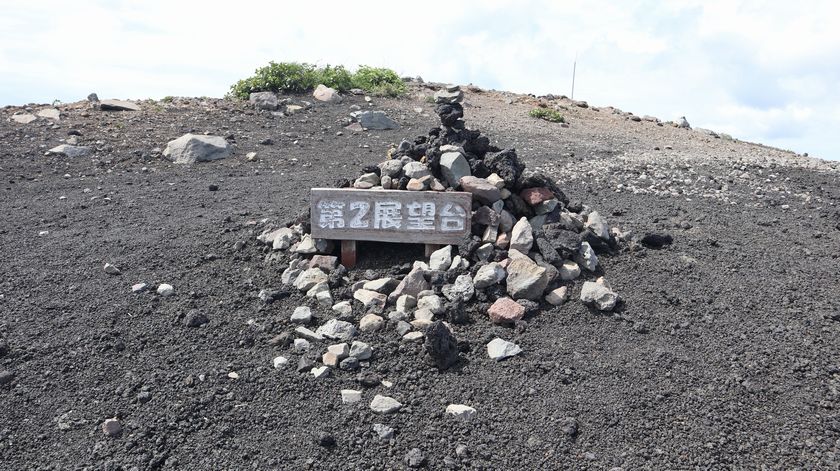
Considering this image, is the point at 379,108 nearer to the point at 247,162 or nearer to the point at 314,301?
the point at 247,162

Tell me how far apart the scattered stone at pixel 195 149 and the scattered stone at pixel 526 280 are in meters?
6.50

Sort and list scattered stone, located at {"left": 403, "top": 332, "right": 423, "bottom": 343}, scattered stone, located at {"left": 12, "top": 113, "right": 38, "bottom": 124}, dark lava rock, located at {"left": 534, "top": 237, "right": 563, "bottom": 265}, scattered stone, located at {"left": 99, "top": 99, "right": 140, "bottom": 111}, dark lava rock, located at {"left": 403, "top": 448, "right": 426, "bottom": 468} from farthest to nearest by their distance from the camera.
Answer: scattered stone, located at {"left": 99, "top": 99, "right": 140, "bottom": 111}
scattered stone, located at {"left": 12, "top": 113, "right": 38, "bottom": 124}
dark lava rock, located at {"left": 534, "top": 237, "right": 563, "bottom": 265}
scattered stone, located at {"left": 403, "top": 332, "right": 423, "bottom": 343}
dark lava rock, located at {"left": 403, "top": 448, "right": 426, "bottom": 468}

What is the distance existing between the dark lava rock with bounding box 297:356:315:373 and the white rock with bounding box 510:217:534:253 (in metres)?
1.89

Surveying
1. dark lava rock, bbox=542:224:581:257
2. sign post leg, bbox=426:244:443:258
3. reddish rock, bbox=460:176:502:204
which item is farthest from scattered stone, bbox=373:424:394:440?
reddish rock, bbox=460:176:502:204

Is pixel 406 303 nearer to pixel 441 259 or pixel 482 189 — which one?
pixel 441 259

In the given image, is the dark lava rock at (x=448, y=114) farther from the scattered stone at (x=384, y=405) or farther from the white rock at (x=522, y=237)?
the scattered stone at (x=384, y=405)

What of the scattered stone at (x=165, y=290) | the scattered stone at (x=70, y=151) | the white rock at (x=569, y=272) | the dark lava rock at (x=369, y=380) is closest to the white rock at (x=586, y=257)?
the white rock at (x=569, y=272)

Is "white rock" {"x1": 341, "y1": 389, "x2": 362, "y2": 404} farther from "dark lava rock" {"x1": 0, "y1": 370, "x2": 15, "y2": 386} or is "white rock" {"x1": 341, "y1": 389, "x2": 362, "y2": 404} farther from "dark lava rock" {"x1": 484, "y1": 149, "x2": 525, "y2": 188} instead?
"dark lava rock" {"x1": 484, "y1": 149, "x2": 525, "y2": 188}

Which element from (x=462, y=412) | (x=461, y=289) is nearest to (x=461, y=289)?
(x=461, y=289)

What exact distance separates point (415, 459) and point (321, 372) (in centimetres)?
99

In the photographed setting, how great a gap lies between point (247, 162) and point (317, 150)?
3.88 feet

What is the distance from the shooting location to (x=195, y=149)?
10.5m

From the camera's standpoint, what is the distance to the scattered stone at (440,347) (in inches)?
182

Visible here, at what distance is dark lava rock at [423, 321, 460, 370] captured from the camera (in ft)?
15.1
